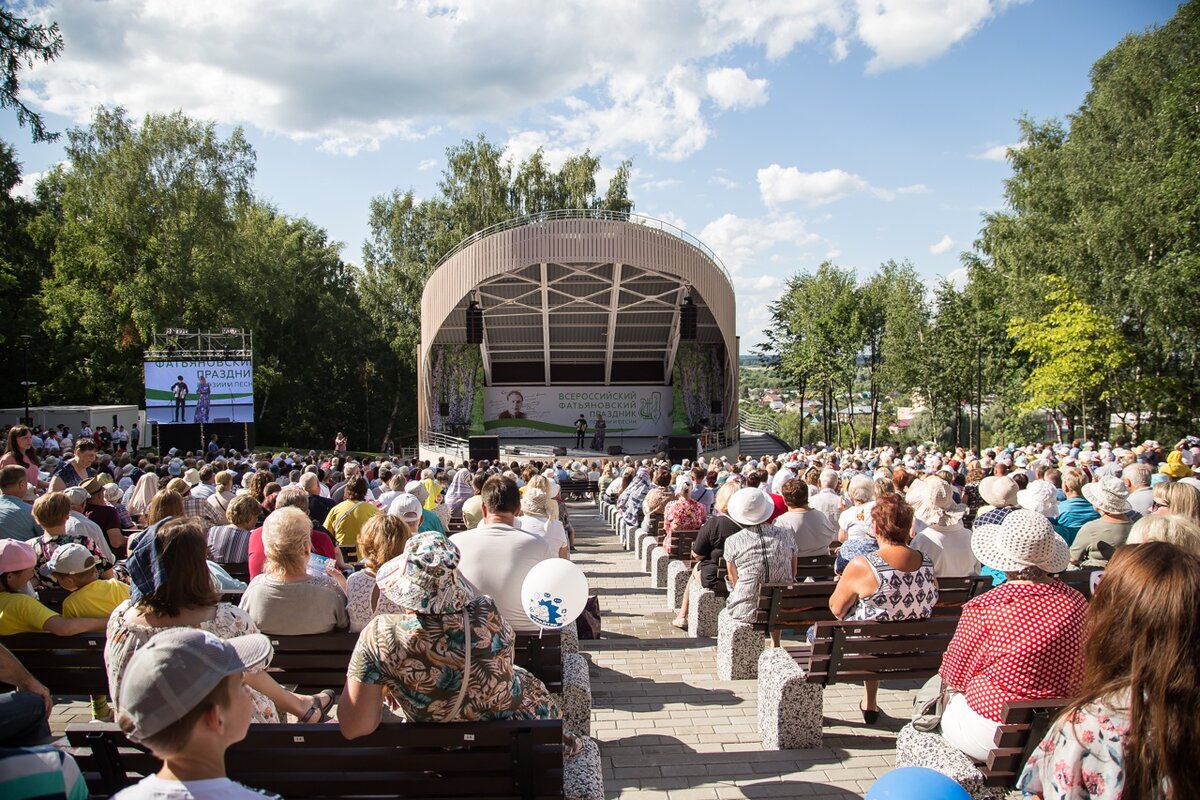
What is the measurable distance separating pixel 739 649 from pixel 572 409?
89.5 ft

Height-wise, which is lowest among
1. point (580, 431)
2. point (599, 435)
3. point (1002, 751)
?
point (1002, 751)

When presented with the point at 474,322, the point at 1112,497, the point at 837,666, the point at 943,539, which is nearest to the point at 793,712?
the point at 837,666

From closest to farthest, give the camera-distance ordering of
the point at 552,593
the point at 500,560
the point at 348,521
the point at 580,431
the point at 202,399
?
the point at 552,593 < the point at 500,560 < the point at 348,521 < the point at 202,399 < the point at 580,431

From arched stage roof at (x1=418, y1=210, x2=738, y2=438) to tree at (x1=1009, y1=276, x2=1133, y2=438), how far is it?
9.91m

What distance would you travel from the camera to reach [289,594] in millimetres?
3875

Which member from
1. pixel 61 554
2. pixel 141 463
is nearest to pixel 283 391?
pixel 141 463

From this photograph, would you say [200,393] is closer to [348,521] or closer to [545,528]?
[348,521]

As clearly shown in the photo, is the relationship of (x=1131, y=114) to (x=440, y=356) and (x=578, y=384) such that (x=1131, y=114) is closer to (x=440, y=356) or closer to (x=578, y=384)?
(x=578, y=384)

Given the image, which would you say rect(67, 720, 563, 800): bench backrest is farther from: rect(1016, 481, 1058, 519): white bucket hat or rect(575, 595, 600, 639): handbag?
rect(1016, 481, 1058, 519): white bucket hat

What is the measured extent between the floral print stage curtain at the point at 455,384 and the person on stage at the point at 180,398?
10081 mm

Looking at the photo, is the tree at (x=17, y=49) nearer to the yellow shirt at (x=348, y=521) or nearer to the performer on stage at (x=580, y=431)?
the yellow shirt at (x=348, y=521)

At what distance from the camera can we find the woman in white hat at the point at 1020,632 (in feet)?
9.46

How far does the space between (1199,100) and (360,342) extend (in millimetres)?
36374

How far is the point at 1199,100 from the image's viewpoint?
21.2 m
